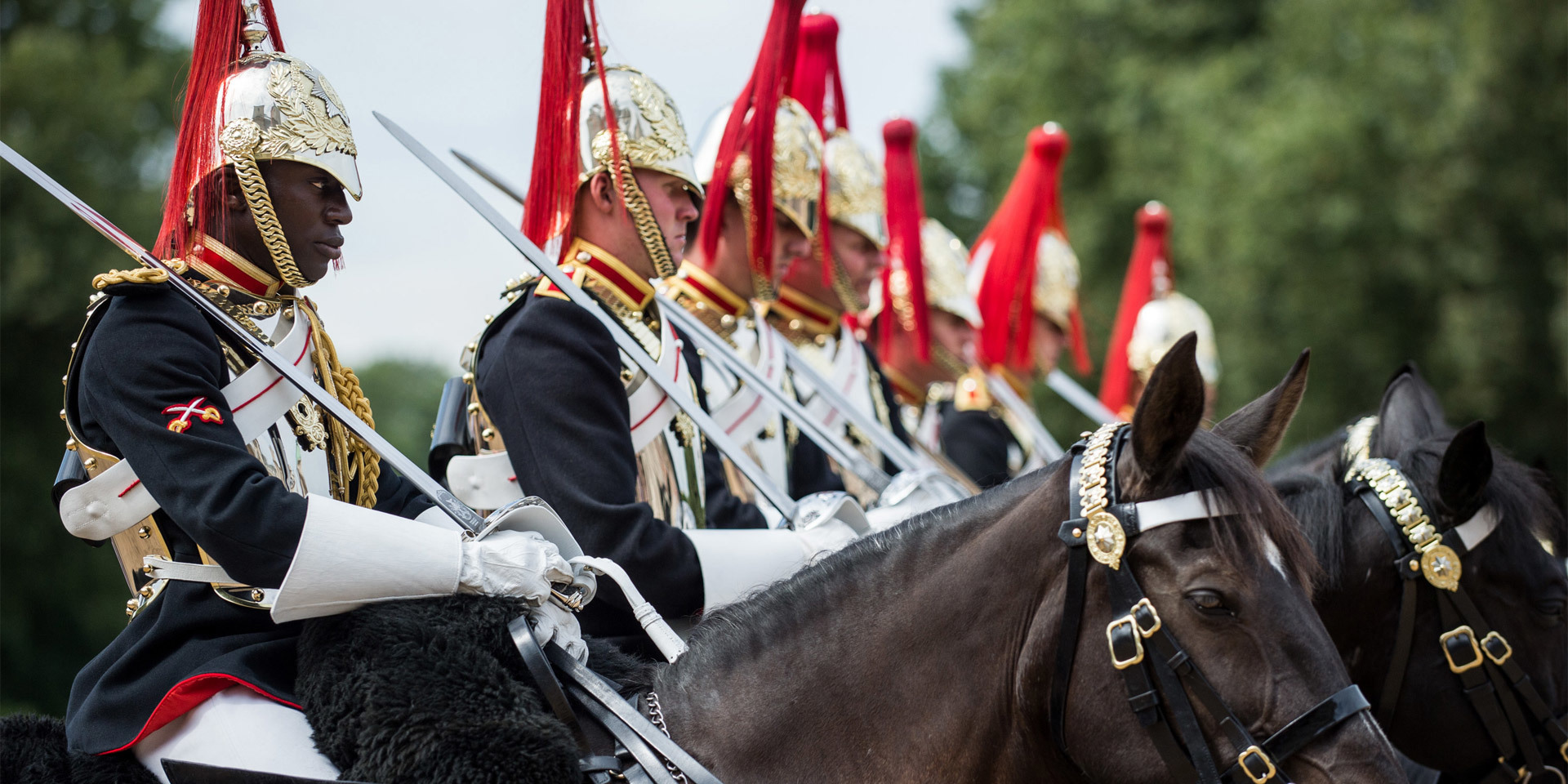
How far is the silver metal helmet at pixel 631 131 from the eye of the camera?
13.0 feet

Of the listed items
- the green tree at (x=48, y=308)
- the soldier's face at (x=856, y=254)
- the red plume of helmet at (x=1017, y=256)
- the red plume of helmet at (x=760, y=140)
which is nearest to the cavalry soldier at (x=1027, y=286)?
the red plume of helmet at (x=1017, y=256)

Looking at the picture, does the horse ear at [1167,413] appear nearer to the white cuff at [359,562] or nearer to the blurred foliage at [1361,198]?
the white cuff at [359,562]

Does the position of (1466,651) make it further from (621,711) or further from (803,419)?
(621,711)

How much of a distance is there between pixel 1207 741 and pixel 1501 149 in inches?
633

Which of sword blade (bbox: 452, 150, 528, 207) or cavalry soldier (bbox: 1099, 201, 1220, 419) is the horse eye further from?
cavalry soldier (bbox: 1099, 201, 1220, 419)

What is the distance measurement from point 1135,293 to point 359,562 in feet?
27.5

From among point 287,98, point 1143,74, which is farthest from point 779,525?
point 1143,74

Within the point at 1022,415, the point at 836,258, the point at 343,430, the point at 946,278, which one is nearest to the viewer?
the point at 343,430

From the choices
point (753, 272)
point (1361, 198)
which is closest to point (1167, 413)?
point (753, 272)

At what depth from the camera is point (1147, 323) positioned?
9844mm

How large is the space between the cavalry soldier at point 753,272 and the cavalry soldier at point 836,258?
312 mm

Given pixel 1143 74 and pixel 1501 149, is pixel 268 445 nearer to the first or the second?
pixel 1501 149

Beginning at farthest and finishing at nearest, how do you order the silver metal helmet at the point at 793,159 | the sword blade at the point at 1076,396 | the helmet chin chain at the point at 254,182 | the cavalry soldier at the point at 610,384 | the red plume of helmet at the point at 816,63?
the sword blade at the point at 1076,396, the red plume of helmet at the point at 816,63, the silver metal helmet at the point at 793,159, the cavalry soldier at the point at 610,384, the helmet chin chain at the point at 254,182

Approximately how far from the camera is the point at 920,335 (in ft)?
24.8
